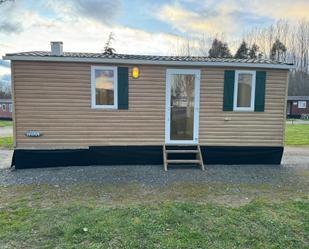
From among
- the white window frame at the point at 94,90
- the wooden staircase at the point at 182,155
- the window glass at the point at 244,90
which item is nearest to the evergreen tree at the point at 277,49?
the window glass at the point at 244,90

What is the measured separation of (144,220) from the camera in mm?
3494

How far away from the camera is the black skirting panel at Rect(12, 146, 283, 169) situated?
653cm

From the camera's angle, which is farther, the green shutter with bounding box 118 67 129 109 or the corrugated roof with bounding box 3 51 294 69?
the green shutter with bounding box 118 67 129 109

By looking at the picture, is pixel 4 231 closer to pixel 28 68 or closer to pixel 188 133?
pixel 28 68

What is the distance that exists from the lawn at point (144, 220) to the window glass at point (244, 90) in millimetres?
2771

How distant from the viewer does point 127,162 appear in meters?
6.84

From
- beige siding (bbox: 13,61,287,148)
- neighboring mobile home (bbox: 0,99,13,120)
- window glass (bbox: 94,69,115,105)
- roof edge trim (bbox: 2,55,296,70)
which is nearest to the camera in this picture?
roof edge trim (bbox: 2,55,296,70)

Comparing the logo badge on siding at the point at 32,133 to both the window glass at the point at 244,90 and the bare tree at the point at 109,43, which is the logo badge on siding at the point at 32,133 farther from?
the bare tree at the point at 109,43

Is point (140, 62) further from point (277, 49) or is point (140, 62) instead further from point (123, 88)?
point (277, 49)

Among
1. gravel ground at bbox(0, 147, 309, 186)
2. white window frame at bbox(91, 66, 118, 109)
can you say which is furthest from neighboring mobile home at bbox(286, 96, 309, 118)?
white window frame at bbox(91, 66, 118, 109)

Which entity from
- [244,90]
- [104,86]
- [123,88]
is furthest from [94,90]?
[244,90]

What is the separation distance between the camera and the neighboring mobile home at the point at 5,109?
27773 millimetres

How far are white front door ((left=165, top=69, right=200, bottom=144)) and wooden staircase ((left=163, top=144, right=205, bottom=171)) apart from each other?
15 centimetres

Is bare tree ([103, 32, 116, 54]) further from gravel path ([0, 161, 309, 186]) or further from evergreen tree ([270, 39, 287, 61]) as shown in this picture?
evergreen tree ([270, 39, 287, 61])
